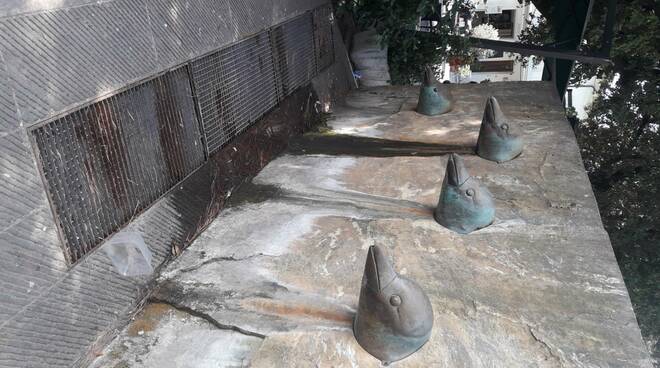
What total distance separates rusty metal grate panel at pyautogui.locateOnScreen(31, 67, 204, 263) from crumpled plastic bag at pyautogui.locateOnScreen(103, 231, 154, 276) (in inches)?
3.4

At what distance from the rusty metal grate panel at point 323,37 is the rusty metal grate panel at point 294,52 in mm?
171

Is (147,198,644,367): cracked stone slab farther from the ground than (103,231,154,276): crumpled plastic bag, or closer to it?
closer to it

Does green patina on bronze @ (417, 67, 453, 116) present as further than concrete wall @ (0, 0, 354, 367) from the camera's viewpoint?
Yes

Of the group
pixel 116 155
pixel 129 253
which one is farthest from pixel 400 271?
pixel 116 155

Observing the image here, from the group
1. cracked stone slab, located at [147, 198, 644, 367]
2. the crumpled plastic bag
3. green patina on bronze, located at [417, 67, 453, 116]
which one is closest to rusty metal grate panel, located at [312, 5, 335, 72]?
green patina on bronze, located at [417, 67, 453, 116]

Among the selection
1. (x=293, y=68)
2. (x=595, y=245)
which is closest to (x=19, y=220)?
(x=595, y=245)

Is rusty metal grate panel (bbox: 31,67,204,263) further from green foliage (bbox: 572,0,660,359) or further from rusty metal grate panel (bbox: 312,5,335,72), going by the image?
green foliage (bbox: 572,0,660,359)

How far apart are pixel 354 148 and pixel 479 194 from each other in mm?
2119

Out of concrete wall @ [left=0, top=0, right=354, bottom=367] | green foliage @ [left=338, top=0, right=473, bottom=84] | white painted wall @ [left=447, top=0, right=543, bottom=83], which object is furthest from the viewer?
white painted wall @ [left=447, top=0, right=543, bottom=83]

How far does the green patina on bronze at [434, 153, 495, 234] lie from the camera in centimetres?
436

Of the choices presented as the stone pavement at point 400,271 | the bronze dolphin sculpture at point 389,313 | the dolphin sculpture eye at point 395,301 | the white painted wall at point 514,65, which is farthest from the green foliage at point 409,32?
the white painted wall at point 514,65

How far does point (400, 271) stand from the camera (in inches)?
156

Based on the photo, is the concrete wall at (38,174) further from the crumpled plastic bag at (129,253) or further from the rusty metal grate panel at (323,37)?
the rusty metal grate panel at (323,37)

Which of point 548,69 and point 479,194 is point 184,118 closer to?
point 479,194
